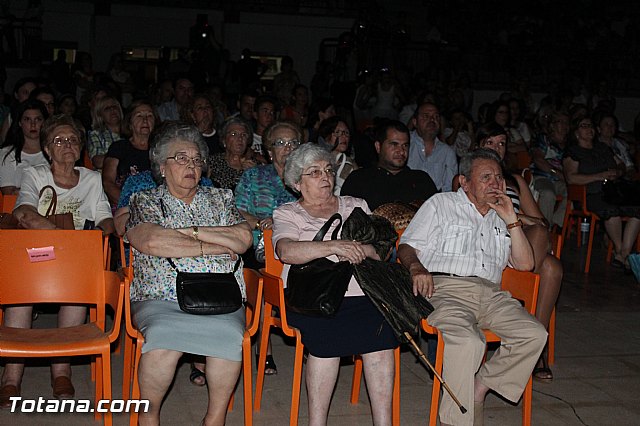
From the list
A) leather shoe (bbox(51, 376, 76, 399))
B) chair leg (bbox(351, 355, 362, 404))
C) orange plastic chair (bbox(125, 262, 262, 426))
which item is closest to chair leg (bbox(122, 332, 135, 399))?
orange plastic chair (bbox(125, 262, 262, 426))

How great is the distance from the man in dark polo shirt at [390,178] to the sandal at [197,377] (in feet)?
4.66

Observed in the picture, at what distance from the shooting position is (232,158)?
5.54 metres

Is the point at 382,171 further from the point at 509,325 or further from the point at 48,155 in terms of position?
the point at 48,155

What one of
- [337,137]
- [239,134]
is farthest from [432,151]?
[239,134]

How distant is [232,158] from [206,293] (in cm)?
210

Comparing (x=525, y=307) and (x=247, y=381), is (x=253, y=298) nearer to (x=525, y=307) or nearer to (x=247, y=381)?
(x=247, y=381)

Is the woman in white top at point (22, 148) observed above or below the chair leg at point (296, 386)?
above

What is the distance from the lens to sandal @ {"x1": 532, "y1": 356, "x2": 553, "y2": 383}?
4.65m

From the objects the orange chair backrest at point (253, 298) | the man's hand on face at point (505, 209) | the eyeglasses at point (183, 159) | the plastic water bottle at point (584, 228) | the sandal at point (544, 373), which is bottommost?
the sandal at point (544, 373)

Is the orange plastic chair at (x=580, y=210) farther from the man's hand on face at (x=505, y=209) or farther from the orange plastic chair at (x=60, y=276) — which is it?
the orange plastic chair at (x=60, y=276)

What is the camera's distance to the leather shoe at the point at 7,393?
385cm

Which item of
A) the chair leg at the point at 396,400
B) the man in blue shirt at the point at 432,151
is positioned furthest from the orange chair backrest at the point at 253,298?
the man in blue shirt at the point at 432,151

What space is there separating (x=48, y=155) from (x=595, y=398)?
10.8 ft

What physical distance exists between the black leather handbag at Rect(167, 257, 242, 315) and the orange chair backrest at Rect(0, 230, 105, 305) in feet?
1.41
